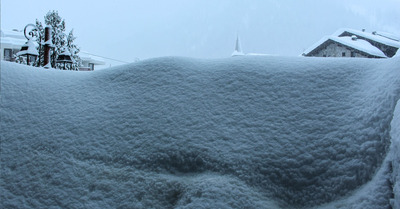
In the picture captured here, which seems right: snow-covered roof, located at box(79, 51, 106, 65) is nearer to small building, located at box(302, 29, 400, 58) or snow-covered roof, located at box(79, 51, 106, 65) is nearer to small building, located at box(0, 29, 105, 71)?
small building, located at box(0, 29, 105, 71)

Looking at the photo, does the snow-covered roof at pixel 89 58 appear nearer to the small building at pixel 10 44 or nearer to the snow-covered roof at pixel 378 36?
the small building at pixel 10 44

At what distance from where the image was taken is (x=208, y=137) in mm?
1179

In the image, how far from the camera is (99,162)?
1154 mm

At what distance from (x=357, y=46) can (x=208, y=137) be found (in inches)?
659

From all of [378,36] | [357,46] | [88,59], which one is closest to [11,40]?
[88,59]

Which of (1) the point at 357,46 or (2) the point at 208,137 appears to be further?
(1) the point at 357,46

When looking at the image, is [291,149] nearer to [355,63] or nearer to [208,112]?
[208,112]

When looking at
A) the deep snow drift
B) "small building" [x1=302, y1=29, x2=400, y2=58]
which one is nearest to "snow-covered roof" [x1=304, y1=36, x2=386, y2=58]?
"small building" [x1=302, y1=29, x2=400, y2=58]

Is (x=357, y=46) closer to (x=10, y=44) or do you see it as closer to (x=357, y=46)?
(x=357, y=46)

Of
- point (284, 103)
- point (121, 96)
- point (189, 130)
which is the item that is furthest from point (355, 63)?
point (121, 96)

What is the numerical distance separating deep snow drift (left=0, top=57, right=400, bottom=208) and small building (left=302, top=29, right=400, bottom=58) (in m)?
15.6

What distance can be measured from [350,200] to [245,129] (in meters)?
0.48

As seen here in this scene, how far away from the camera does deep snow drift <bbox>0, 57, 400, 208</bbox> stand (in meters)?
1.00

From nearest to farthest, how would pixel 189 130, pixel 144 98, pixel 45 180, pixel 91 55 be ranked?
1. pixel 45 180
2. pixel 189 130
3. pixel 144 98
4. pixel 91 55
